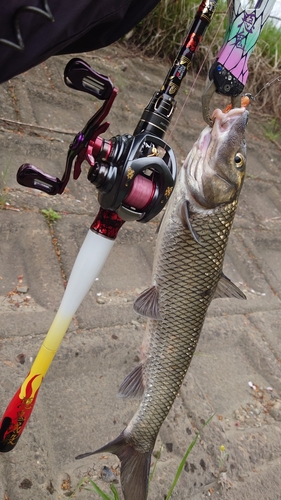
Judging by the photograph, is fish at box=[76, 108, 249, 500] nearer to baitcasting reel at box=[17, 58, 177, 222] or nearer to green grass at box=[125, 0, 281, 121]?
baitcasting reel at box=[17, 58, 177, 222]

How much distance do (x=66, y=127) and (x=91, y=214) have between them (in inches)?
28.9

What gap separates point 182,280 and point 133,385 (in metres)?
0.34

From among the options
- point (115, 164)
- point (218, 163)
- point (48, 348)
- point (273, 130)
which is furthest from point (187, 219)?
point (273, 130)

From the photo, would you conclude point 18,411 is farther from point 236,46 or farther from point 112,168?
point 236,46

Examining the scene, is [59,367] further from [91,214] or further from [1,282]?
[91,214]

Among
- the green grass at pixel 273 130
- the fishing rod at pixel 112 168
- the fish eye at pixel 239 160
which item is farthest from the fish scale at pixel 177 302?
the green grass at pixel 273 130

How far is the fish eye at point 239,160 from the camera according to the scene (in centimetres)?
129

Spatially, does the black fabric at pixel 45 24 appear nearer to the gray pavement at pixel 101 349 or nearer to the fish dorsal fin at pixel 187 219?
the fish dorsal fin at pixel 187 219

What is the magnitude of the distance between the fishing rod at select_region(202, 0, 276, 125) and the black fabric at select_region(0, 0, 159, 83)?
23 centimetres

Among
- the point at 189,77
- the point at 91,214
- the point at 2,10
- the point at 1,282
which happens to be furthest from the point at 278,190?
the point at 2,10

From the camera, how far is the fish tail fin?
1354 millimetres

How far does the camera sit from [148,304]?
1359 millimetres

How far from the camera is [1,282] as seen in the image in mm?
1905

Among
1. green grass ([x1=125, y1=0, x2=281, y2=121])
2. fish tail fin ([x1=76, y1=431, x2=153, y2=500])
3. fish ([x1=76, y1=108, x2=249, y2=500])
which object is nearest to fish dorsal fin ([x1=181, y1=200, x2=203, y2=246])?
fish ([x1=76, y1=108, x2=249, y2=500])
